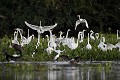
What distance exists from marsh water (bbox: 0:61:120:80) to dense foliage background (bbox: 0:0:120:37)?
1998cm

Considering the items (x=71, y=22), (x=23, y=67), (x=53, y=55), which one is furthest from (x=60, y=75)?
(x=71, y=22)

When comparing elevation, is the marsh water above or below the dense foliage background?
below

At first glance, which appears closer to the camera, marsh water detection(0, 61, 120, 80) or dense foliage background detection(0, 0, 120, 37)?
marsh water detection(0, 61, 120, 80)

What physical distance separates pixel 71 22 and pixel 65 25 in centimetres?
91

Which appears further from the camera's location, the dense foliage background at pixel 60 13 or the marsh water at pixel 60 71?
the dense foliage background at pixel 60 13

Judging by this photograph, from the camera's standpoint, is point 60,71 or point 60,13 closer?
point 60,71

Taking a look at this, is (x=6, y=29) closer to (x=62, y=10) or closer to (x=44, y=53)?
(x=62, y=10)

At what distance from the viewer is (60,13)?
1494 inches

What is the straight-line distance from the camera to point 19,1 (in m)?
38.1

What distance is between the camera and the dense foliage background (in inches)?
1467

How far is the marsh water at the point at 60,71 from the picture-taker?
501 inches

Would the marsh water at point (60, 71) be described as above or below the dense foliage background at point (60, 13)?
below

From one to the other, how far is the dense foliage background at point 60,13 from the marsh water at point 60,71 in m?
Answer: 20.0

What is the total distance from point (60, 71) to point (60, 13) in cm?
2357
